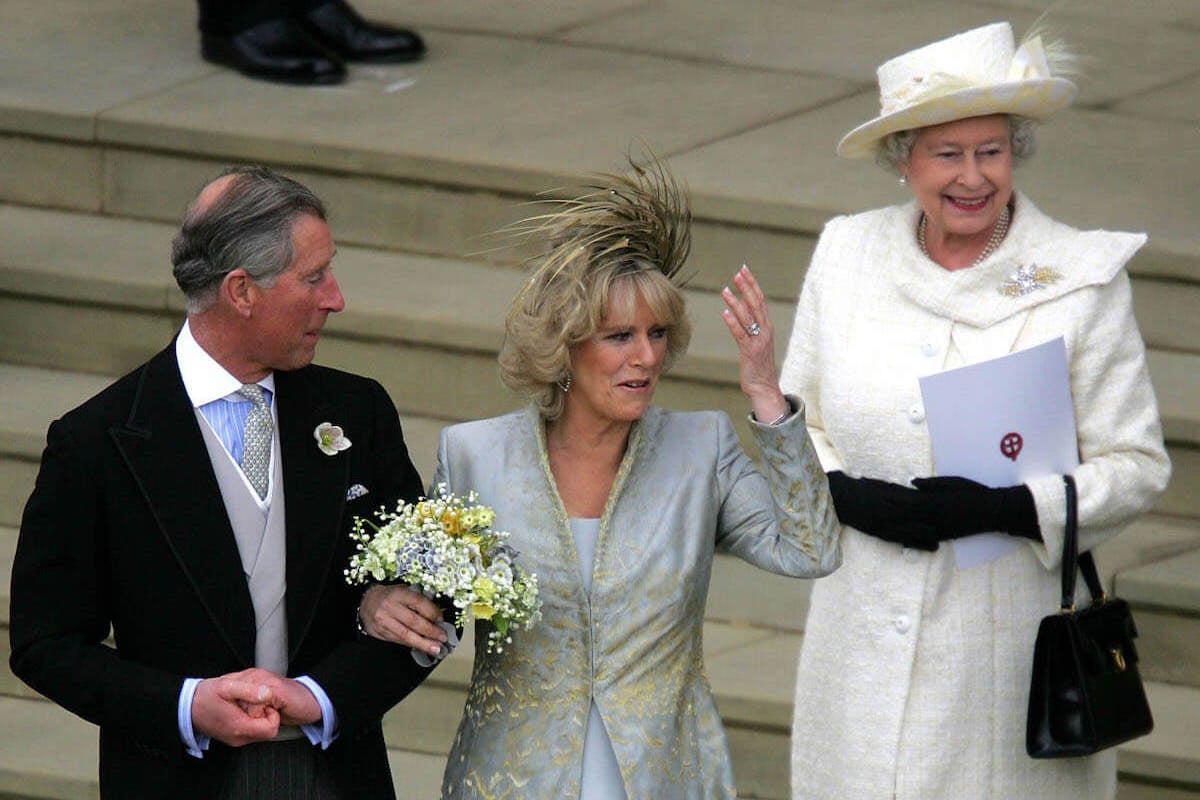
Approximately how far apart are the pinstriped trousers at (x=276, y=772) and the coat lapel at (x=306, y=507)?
0.47 ft

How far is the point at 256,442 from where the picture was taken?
3410 millimetres

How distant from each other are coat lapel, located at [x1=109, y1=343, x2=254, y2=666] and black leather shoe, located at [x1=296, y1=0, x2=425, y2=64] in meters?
3.77

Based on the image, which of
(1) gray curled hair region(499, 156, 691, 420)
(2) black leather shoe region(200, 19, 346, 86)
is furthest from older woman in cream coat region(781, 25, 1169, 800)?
(2) black leather shoe region(200, 19, 346, 86)

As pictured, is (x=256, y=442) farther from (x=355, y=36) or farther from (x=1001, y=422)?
(x=355, y=36)

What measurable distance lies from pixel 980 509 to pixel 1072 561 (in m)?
0.18

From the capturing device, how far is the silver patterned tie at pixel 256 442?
134 inches

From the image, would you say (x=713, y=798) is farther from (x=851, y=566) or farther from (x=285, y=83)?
Answer: (x=285, y=83)

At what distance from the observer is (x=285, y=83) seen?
6871 millimetres

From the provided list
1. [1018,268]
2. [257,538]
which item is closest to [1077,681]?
[1018,268]

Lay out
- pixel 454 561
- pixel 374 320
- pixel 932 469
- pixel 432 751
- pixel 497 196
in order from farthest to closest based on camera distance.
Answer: pixel 497 196 < pixel 374 320 < pixel 432 751 < pixel 932 469 < pixel 454 561

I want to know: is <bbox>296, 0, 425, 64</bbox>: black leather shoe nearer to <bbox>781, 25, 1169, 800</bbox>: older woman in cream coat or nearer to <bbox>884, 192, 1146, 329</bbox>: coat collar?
<bbox>781, 25, 1169, 800</bbox>: older woman in cream coat

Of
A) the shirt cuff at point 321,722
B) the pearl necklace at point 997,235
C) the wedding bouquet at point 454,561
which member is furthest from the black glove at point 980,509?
the shirt cuff at point 321,722

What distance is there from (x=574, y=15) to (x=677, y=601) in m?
4.65

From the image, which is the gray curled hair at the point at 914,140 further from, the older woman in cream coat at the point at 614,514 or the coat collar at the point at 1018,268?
the older woman in cream coat at the point at 614,514
